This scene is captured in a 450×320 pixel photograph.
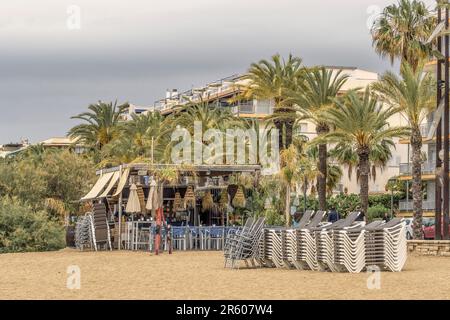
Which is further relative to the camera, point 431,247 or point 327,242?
point 431,247

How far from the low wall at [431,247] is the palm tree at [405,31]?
69.0 ft

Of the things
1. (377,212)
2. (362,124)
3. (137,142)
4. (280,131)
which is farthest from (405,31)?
A: (377,212)

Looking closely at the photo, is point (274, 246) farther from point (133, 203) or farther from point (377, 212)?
point (377, 212)

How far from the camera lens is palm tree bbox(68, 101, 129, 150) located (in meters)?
74.9

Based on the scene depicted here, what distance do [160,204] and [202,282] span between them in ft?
53.6

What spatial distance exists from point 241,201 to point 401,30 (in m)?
18.0

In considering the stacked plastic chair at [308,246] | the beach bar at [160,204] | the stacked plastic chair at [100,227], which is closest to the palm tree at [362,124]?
the beach bar at [160,204]

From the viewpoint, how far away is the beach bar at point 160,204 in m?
39.5

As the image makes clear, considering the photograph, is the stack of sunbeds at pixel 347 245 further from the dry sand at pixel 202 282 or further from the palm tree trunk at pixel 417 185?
the palm tree trunk at pixel 417 185

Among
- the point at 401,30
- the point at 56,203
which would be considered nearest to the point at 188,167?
the point at 56,203

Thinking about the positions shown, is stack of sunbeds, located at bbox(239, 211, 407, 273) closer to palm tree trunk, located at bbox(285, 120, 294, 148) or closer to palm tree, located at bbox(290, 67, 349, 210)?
A: palm tree, located at bbox(290, 67, 349, 210)

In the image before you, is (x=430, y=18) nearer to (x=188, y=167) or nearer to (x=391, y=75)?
(x=391, y=75)

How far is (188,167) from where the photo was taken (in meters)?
40.7

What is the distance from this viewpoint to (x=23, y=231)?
133ft
